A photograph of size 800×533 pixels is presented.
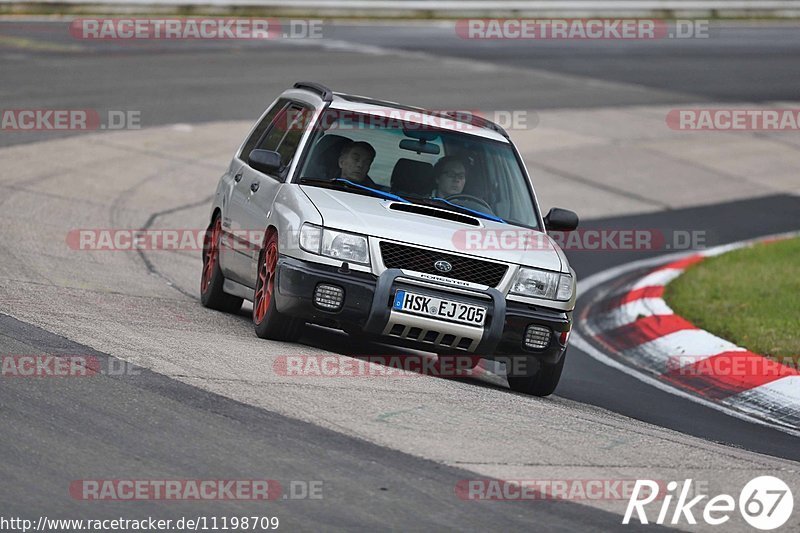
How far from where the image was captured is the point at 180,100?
866 inches

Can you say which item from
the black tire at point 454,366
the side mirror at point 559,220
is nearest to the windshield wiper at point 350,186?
the side mirror at point 559,220

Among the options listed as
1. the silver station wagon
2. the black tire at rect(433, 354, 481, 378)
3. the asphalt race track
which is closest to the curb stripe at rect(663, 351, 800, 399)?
the asphalt race track

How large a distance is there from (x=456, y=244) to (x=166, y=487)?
3251 mm

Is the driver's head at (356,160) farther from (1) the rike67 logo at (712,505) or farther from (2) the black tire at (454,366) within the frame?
(1) the rike67 logo at (712,505)

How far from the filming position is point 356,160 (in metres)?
9.34

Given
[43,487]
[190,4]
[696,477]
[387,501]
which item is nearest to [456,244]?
[696,477]

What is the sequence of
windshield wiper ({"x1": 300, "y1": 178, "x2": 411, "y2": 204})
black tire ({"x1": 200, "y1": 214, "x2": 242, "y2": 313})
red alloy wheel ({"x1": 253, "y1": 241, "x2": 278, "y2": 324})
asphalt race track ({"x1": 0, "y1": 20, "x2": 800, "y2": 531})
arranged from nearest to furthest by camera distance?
asphalt race track ({"x1": 0, "y1": 20, "x2": 800, "y2": 531}) < red alloy wheel ({"x1": 253, "y1": 241, "x2": 278, "y2": 324}) < windshield wiper ({"x1": 300, "y1": 178, "x2": 411, "y2": 204}) < black tire ({"x1": 200, "y1": 214, "x2": 242, "y2": 313})

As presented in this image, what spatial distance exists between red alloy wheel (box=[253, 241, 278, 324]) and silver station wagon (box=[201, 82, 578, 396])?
2 cm

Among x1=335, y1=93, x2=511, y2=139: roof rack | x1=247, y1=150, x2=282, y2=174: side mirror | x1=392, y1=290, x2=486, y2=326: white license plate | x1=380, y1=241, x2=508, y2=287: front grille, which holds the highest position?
x1=335, y1=93, x2=511, y2=139: roof rack

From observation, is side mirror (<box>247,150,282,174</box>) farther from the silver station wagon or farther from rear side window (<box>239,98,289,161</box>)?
rear side window (<box>239,98,289,161</box>)

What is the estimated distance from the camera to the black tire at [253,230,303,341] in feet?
28.3

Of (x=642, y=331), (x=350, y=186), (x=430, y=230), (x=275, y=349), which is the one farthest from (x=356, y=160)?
(x=642, y=331)

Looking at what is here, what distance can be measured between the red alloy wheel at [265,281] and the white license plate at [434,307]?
89 centimetres

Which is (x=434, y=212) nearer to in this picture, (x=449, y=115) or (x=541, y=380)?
(x=541, y=380)
